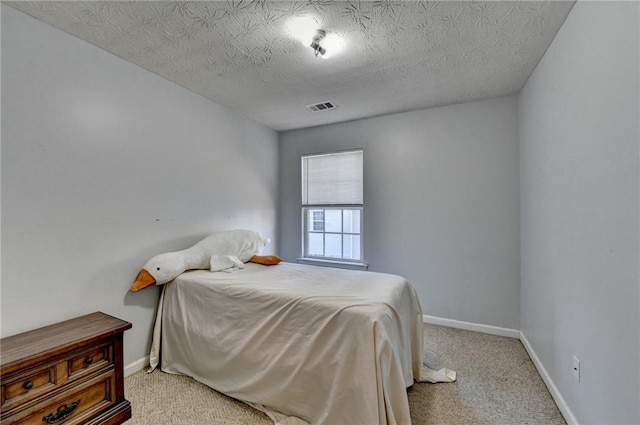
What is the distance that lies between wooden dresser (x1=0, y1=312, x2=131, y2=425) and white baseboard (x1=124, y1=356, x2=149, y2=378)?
49 centimetres

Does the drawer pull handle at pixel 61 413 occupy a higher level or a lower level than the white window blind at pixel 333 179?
lower

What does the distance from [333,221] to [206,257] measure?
1.74 metres

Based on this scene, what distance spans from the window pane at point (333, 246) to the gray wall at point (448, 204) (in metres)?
0.42

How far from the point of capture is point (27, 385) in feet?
4.37

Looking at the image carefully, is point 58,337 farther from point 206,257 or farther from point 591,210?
point 591,210

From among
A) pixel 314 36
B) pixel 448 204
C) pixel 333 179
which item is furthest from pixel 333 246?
pixel 314 36

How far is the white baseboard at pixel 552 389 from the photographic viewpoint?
5.12 feet

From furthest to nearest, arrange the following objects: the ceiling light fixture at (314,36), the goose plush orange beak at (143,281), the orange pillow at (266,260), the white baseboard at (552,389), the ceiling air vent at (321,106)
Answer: the ceiling air vent at (321,106) → the orange pillow at (266,260) → the goose plush orange beak at (143,281) → the ceiling light fixture at (314,36) → the white baseboard at (552,389)

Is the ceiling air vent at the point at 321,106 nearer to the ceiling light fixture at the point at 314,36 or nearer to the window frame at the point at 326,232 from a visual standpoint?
the ceiling light fixture at the point at 314,36

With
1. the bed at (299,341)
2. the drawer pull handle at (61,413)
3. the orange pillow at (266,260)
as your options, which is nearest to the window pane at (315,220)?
the orange pillow at (266,260)

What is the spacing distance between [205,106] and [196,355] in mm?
2321

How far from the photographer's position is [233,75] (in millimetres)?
2340

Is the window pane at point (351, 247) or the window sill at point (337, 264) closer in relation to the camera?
the window sill at point (337, 264)

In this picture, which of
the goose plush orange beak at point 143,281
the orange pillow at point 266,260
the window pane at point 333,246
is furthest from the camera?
the window pane at point 333,246
